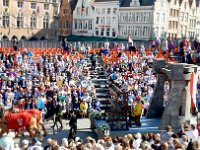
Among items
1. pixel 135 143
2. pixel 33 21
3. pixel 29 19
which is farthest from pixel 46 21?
pixel 135 143

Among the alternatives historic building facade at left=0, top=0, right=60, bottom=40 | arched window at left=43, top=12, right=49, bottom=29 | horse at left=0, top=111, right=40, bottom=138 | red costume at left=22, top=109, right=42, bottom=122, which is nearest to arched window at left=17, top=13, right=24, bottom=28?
historic building facade at left=0, top=0, right=60, bottom=40

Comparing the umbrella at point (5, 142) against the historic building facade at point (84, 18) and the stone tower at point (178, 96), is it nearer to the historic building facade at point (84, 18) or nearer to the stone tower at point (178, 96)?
the stone tower at point (178, 96)

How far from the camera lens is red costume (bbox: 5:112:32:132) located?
56.4 ft

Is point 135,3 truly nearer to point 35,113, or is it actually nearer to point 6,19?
point 6,19

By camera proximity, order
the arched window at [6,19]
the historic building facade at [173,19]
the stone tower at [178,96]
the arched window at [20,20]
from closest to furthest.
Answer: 1. the stone tower at [178,96]
2. the arched window at [6,19]
3. the arched window at [20,20]
4. the historic building facade at [173,19]

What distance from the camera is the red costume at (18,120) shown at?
17.2 metres

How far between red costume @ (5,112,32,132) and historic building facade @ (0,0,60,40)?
4379cm

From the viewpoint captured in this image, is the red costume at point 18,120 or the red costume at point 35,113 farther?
the red costume at point 35,113

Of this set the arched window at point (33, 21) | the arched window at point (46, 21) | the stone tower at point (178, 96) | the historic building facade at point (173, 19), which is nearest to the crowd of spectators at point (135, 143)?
the stone tower at point (178, 96)

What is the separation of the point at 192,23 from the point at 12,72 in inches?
2004

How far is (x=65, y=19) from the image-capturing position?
7112cm

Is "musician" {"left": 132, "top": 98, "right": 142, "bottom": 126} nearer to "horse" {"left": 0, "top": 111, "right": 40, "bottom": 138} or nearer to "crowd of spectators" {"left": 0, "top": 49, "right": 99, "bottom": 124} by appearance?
"crowd of spectators" {"left": 0, "top": 49, "right": 99, "bottom": 124}

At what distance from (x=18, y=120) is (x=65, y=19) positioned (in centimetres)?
5522

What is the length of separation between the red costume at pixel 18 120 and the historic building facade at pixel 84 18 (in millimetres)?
52460
